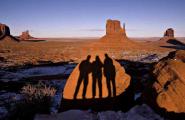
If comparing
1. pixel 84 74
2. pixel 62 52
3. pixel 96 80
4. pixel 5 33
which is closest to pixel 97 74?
pixel 96 80

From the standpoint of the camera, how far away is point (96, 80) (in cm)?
1008

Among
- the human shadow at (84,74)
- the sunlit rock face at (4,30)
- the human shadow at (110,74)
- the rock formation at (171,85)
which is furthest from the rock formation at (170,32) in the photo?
the rock formation at (171,85)

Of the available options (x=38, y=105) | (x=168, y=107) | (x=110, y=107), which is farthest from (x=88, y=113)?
(x=168, y=107)

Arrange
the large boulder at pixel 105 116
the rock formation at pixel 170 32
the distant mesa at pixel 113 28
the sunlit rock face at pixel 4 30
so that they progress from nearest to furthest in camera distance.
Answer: the large boulder at pixel 105 116, the distant mesa at pixel 113 28, the sunlit rock face at pixel 4 30, the rock formation at pixel 170 32

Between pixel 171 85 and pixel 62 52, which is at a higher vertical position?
pixel 171 85

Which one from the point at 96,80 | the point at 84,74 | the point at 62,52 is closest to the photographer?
the point at 96,80

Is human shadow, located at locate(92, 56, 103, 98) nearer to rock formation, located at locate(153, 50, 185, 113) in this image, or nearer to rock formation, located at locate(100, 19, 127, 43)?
rock formation, located at locate(153, 50, 185, 113)

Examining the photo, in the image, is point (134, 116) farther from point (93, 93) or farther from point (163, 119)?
point (93, 93)

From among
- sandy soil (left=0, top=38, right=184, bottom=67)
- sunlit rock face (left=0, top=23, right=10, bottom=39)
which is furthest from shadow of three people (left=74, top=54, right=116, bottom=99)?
sunlit rock face (left=0, top=23, right=10, bottom=39)

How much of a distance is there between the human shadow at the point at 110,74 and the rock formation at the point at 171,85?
159 centimetres

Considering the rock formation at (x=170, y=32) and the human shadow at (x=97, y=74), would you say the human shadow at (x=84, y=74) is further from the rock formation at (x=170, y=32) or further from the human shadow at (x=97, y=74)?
the rock formation at (x=170, y=32)

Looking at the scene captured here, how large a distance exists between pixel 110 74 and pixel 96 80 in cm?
63

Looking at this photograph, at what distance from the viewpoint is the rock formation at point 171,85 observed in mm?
8234

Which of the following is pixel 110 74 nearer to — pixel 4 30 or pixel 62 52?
pixel 62 52
